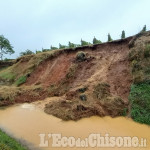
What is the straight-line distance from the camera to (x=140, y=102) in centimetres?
773

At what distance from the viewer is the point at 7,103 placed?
34.4ft

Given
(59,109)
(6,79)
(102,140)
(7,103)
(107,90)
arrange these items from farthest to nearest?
(6,79)
(7,103)
(107,90)
(59,109)
(102,140)

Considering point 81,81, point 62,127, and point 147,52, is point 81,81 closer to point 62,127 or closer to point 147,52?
point 62,127

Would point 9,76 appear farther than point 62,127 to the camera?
Yes


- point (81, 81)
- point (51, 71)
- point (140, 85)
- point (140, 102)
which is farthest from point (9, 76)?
point (140, 102)

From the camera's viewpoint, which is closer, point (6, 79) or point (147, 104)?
point (147, 104)

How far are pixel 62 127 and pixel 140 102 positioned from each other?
3931 mm

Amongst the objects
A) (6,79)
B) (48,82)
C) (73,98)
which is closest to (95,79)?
(73,98)

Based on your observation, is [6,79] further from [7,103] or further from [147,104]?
[147,104]

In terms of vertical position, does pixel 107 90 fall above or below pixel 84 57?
below

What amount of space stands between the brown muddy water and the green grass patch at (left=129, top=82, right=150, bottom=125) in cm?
35

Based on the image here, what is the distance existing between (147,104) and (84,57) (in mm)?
6291

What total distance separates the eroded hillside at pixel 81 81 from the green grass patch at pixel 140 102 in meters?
0.36

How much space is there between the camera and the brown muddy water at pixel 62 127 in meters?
6.40
